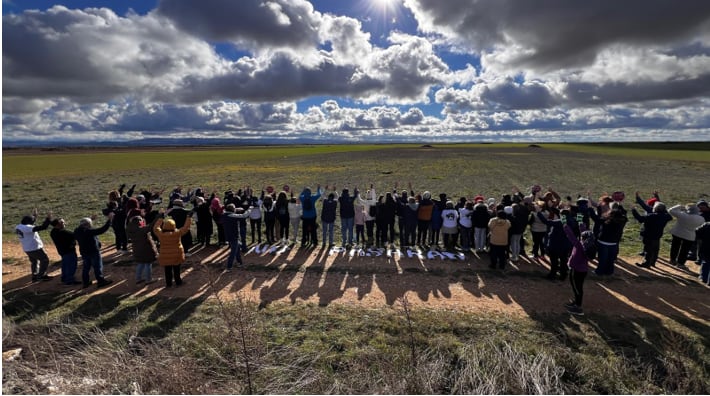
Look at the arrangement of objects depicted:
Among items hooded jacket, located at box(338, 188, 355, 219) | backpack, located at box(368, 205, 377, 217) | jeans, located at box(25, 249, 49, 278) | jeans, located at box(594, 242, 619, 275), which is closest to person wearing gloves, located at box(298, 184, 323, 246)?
hooded jacket, located at box(338, 188, 355, 219)

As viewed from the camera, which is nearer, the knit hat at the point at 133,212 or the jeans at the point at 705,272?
the jeans at the point at 705,272

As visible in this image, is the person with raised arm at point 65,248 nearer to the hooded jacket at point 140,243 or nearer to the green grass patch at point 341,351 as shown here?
the green grass patch at point 341,351

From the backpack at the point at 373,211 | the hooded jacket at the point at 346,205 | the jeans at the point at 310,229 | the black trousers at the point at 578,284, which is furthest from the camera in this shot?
the backpack at the point at 373,211

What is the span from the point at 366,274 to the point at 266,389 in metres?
4.49

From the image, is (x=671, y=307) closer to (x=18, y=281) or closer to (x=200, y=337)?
(x=200, y=337)

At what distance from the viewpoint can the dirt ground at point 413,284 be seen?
312 inches

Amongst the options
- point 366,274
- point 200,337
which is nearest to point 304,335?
point 200,337

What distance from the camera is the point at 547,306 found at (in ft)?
25.6

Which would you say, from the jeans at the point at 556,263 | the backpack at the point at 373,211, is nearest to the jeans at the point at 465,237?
the jeans at the point at 556,263

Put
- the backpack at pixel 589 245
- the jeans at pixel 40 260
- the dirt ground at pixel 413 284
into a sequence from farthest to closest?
the jeans at pixel 40 260 → the dirt ground at pixel 413 284 → the backpack at pixel 589 245

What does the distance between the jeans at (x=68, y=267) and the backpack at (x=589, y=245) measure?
12044mm

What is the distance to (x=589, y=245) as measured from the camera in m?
7.09

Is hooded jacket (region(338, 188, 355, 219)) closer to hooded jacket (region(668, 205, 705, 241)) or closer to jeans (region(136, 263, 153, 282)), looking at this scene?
jeans (region(136, 263, 153, 282))

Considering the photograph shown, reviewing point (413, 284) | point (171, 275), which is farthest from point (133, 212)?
point (413, 284)
